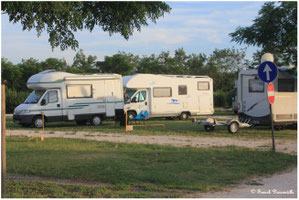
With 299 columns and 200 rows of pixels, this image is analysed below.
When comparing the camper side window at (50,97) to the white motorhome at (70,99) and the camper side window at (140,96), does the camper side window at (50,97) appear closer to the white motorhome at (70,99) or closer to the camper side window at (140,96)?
the white motorhome at (70,99)

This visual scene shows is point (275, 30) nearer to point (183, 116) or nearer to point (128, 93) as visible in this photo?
point (183, 116)

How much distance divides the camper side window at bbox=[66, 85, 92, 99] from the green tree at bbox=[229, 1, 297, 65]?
26.1 feet

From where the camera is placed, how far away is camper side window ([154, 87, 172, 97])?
2275 cm

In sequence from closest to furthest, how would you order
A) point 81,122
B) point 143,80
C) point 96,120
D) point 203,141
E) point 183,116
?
point 203,141, point 96,120, point 81,122, point 143,80, point 183,116

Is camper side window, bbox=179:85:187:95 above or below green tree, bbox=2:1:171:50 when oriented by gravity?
below

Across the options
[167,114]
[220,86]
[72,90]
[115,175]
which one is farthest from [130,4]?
[220,86]

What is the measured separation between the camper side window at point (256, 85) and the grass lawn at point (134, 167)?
242 inches

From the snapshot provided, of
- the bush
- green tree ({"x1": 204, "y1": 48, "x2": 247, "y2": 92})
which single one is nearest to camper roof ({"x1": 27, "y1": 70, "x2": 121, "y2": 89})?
the bush

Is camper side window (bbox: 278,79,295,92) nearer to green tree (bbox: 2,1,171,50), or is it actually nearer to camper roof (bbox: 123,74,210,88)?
camper roof (bbox: 123,74,210,88)

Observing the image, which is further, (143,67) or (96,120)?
(143,67)

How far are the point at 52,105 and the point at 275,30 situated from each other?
11.4 metres

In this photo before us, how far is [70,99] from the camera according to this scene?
1927cm

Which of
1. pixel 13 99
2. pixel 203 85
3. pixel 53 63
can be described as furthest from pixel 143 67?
pixel 203 85

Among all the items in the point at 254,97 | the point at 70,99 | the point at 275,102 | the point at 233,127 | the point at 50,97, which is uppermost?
the point at 50,97
